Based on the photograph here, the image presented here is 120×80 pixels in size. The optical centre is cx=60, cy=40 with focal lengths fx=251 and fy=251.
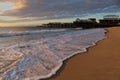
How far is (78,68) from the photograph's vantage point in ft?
24.3

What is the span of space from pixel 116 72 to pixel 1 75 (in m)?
3.05

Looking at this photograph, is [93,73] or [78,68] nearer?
[93,73]

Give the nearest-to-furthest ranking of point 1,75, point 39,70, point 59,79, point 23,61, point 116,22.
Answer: point 59,79
point 1,75
point 39,70
point 23,61
point 116,22

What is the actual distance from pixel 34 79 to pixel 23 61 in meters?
2.58

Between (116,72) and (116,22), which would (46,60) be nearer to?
(116,72)

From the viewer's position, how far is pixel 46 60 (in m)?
8.91

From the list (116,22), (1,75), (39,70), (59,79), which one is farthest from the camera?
(116,22)

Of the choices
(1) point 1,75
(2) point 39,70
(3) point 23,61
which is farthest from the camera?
(3) point 23,61

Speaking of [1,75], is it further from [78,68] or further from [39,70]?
[78,68]

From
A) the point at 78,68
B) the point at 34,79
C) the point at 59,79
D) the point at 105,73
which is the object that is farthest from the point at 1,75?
the point at 105,73

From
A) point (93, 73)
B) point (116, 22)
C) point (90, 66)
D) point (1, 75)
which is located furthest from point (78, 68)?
point (116, 22)

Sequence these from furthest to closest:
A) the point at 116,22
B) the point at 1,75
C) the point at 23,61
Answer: the point at 116,22 < the point at 23,61 < the point at 1,75

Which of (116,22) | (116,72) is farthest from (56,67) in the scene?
(116,22)

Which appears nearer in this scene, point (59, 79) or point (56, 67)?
point (59, 79)
